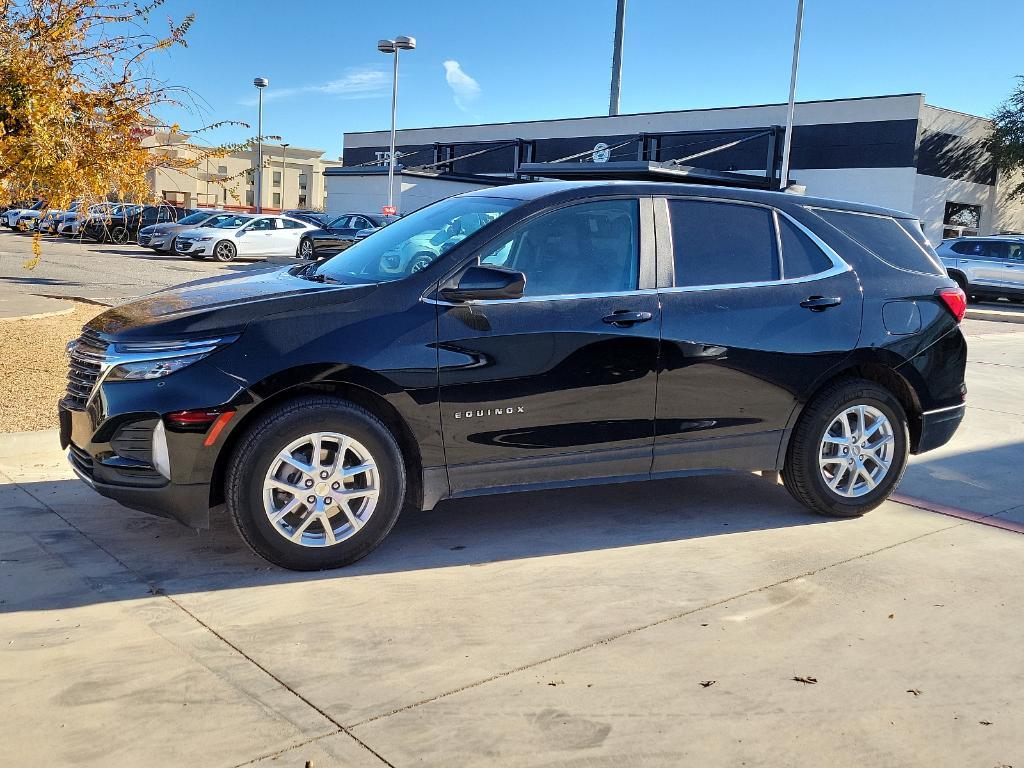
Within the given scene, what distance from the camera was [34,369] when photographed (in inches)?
331

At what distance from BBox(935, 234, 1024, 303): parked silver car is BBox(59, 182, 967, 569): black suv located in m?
22.1

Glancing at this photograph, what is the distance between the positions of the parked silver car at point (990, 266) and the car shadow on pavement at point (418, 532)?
22427 millimetres

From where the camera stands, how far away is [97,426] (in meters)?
4.30

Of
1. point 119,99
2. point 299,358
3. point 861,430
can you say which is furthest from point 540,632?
point 119,99

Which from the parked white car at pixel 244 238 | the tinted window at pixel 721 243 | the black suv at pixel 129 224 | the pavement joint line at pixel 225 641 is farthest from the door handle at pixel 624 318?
the black suv at pixel 129 224

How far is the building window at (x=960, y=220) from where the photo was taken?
3500 centimetres

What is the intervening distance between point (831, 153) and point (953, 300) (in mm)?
31490

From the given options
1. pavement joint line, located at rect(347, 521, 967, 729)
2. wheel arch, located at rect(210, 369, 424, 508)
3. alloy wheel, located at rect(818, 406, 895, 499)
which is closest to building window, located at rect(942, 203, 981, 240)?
alloy wheel, located at rect(818, 406, 895, 499)

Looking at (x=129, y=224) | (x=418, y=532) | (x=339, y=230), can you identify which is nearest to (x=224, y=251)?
(x=339, y=230)

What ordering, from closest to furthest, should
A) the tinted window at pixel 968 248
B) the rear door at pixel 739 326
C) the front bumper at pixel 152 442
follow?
the front bumper at pixel 152 442 < the rear door at pixel 739 326 < the tinted window at pixel 968 248

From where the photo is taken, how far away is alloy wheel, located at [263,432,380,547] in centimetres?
430

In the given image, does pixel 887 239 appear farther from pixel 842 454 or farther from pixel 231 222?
pixel 231 222

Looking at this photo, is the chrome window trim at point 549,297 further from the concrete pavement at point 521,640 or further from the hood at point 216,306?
the concrete pavement at point 521,640

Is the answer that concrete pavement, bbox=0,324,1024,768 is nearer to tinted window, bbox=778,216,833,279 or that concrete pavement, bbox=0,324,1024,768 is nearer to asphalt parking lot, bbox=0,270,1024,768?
asphalt parking lot, bbox=0,270,1024,768
